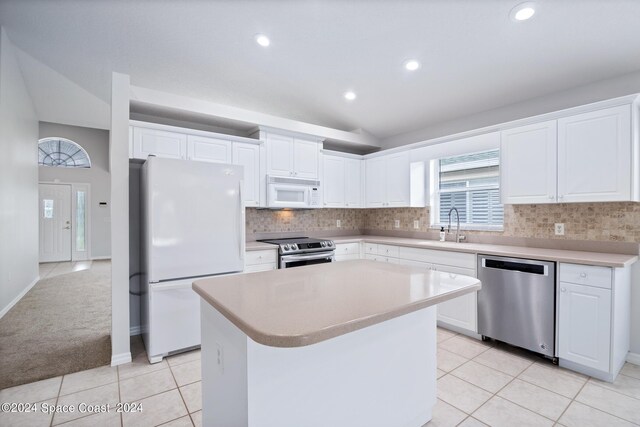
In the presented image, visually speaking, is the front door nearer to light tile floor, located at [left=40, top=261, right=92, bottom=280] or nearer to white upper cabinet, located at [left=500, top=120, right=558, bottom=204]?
light tile floor, located at [left=40, top=261, right=92, bottom=280]

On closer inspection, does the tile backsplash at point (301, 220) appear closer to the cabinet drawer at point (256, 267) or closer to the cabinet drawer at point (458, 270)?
the cabinet drawer at point (256, 267)

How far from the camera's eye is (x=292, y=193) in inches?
156

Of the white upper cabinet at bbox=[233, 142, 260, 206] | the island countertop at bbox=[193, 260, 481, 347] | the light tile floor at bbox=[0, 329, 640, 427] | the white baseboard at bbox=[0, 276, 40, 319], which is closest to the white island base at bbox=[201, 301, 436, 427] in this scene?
the island countertop at bbox=[193, 260, 481, 347]

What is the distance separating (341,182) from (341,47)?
200 cm

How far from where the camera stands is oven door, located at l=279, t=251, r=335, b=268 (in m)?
3.47

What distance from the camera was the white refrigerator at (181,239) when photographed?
2648mm

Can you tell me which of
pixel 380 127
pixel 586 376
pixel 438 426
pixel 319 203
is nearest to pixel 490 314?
pixel 586 376

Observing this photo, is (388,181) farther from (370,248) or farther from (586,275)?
(586,275)

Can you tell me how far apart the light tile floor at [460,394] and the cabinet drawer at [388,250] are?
1315 millimetres

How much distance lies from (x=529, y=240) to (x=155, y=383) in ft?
12.0

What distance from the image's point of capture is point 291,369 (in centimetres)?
121

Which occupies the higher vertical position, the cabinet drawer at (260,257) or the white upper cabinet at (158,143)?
the white upper cabinet at (158,143)

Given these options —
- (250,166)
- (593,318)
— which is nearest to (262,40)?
(250,166)

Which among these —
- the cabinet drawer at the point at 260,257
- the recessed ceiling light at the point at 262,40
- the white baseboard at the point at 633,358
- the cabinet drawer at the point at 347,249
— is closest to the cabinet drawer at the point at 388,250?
the cabinet drawer at the point at 347,249
